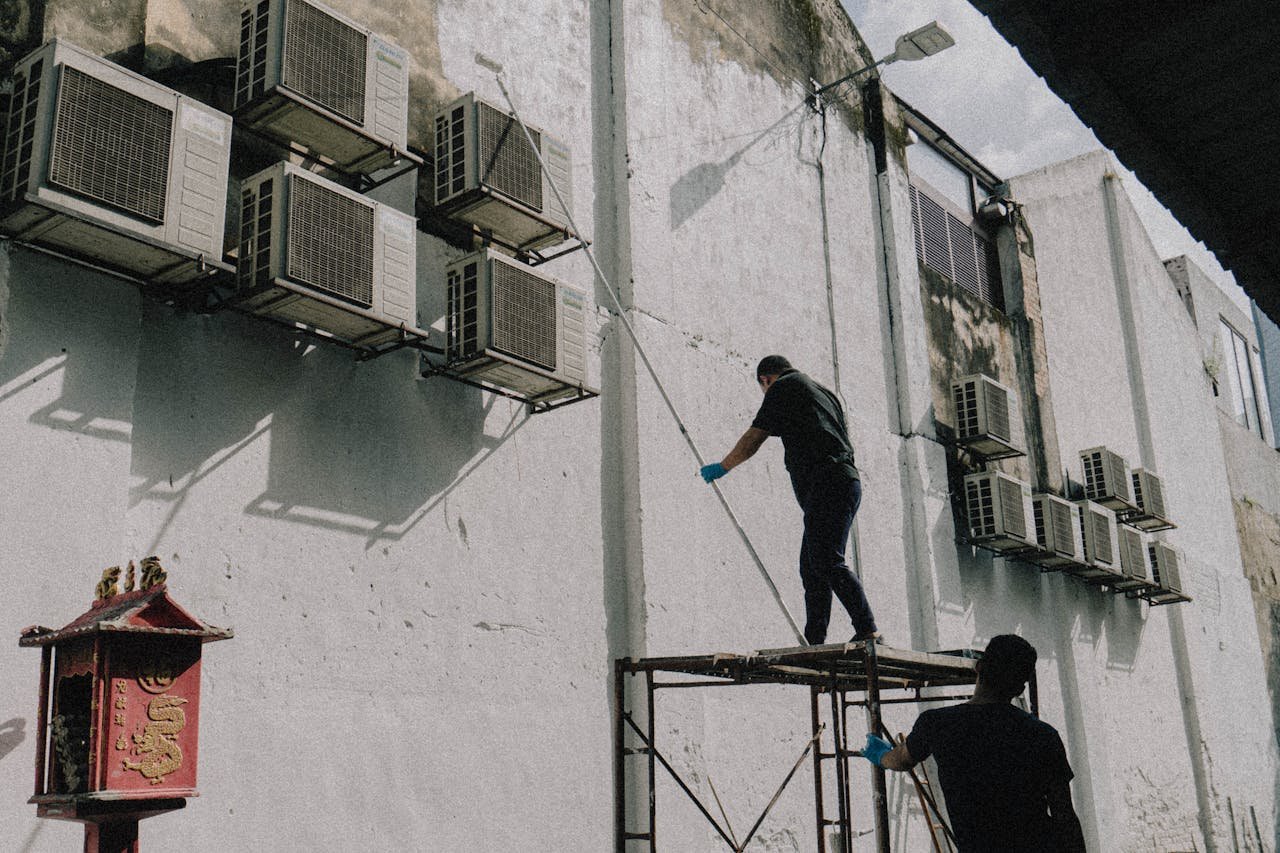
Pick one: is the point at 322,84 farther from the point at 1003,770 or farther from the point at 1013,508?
the point at 1013,508

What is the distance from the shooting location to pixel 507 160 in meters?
6.82

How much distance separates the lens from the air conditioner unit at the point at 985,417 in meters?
11.8

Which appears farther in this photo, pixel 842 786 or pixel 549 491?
pixel 549 491

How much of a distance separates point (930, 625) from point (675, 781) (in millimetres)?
3938

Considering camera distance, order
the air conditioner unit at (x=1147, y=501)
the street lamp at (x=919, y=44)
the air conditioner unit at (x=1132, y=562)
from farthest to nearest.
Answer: the air conditioner unit at (x=1147, y=501)
the air conditioner unit at (x=1132, y=562)
the street lamp at (x=919, y=44)

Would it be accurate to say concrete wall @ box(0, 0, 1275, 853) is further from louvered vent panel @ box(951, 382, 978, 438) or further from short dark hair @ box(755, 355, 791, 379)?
short dark hair @ box(755, 355, 791, 379)

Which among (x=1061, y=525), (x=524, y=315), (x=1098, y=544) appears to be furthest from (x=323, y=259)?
(x=1098, y=544)

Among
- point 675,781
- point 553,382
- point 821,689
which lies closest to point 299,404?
point 553,382

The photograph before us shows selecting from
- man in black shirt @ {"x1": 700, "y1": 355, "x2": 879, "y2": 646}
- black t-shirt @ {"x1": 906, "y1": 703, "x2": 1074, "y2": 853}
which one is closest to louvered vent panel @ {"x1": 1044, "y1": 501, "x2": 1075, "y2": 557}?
man in black shirt @ {"x1": 700, "y1": 355, "x2": 879, "y2": 646}

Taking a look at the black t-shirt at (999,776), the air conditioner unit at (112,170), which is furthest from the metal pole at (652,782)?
the air conditioner unit at (112,170)

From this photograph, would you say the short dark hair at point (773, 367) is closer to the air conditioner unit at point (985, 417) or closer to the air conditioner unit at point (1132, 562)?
the air conditioner unit at point (985, 417)

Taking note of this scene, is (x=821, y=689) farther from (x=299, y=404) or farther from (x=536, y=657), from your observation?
(x=299, y=404)

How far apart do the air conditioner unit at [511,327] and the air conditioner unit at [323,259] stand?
46cm

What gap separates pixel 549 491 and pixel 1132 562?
9129 mm
